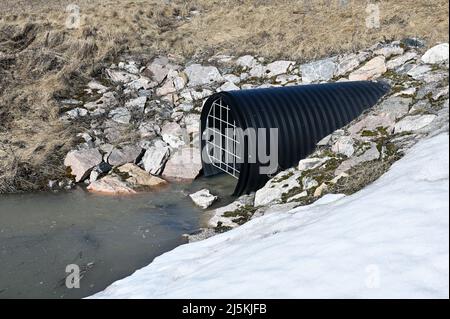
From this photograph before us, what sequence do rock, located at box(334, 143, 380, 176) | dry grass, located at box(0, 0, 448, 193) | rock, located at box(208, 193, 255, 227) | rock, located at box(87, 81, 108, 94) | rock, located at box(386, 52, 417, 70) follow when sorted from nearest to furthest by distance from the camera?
rock, located at box(334, 143, 380, 176) < rock, located at box(208, 193, 255, 227) < dry grass, located at box(0, 0, 448, 193) < rock, located at box(386, 52, 417, 70) < rock, located at box(87, 81, 108, 94)

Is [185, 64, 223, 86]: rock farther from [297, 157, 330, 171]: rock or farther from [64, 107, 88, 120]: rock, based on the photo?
[297, 157, 330, 171]: rock

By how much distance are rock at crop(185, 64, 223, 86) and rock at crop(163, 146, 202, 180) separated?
366cm

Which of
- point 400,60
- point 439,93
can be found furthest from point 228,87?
point 439,93

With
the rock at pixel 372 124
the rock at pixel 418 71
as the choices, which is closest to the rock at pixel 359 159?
the rock at pixel 372 124

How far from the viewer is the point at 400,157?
7.53 m

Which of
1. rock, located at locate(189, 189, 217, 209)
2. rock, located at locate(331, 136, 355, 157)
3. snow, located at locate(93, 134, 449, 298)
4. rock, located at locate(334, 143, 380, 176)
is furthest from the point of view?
rock, located at locate(189, 189, 217, 209)

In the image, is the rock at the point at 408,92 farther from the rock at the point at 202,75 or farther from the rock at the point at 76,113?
the rock at the point at 76,113

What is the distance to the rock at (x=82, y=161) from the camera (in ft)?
38.4

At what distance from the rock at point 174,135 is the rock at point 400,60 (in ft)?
19.1

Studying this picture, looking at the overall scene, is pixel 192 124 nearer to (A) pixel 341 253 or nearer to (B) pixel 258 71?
(B) pixel 258 71

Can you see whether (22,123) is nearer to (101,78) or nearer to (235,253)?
(101,78)

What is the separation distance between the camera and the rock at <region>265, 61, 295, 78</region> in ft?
49.1

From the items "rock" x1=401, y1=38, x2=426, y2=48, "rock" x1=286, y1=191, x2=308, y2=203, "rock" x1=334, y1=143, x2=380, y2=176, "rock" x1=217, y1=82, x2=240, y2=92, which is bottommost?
"rock" x1=286, y1=191, x2=308, y2=203

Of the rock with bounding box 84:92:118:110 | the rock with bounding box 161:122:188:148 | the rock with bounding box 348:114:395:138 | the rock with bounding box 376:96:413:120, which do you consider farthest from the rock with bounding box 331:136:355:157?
the rock with bounding box 84:92:118:110
